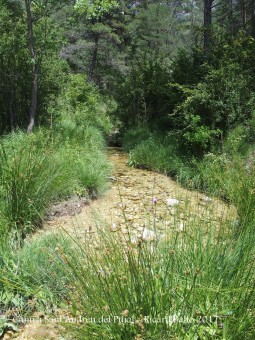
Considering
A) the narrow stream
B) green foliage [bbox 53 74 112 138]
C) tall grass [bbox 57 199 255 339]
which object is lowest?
the narrow stream

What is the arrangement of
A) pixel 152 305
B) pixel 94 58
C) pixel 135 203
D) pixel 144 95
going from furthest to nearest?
pixel 94 58 → pixel 144 95 → pixel 135 203 → pixel 152 305

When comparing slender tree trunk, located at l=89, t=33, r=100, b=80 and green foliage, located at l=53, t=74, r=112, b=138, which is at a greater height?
slender tree trunk, located at l=89, t=33, r=100, b=80

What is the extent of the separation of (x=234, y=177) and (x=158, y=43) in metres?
24.7

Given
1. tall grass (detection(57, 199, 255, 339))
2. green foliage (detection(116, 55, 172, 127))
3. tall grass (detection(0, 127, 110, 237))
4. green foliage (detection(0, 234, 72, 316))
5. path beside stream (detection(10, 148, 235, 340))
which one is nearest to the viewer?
tall grass (detection(57, 199, 255, 339))

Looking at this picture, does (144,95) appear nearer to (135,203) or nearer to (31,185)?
(135,203)

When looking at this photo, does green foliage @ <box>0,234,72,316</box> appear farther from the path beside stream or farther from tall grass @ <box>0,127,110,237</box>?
tall grass @ <box>0,127,110,237</box>

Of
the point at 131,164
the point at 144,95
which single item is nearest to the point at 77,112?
the point at 144,95

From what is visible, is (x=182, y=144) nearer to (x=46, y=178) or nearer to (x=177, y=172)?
(x=177, y=172)

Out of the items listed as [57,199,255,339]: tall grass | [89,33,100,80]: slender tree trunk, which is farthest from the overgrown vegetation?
[89,33,100,80]: slender tree trunk

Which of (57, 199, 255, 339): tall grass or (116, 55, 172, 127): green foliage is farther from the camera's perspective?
(116, 55, 172, 127): green foliage

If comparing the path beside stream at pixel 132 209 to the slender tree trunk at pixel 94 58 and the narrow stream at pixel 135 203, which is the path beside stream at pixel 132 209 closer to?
the narrow stream at pixel 135 203

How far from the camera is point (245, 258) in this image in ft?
5.94

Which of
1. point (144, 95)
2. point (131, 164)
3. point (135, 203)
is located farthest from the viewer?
point (144, 95)

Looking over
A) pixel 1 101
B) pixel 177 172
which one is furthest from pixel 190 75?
pixel 1 101
